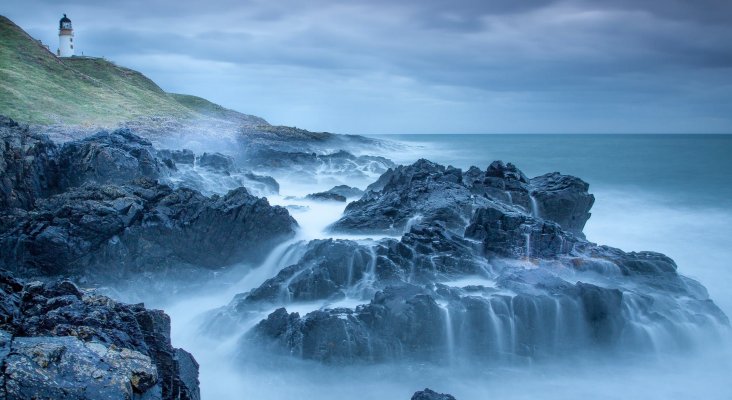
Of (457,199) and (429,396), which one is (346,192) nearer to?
(457,199)

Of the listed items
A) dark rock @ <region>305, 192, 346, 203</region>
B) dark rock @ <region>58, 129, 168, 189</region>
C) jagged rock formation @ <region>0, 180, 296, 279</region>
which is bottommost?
jagged rock formation @ <region>0, 180, 296, 279</region>

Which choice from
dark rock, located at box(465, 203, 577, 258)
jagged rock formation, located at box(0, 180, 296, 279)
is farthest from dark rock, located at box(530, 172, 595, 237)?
jagged rock formation, located at box(0, 180, 296, 279)

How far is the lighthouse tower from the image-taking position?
69562 millimetres

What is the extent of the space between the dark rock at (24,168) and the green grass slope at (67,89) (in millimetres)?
19638

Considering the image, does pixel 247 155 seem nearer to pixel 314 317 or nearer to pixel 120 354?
pixel 314 317

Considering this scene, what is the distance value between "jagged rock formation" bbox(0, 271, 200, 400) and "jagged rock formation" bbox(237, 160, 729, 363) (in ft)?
20.1

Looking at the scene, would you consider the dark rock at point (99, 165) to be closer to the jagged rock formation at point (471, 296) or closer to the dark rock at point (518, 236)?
the jagged rock formation at point (471, 296)

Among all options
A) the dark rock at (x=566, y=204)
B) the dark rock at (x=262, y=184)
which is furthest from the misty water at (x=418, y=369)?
the dark rock at (x=262, y=184)

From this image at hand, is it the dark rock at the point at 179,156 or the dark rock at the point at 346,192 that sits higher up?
the dark rock at the point at 179,156

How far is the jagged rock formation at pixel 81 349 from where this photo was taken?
5531 millimetres

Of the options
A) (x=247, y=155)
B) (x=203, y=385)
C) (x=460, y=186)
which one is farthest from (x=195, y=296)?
(x=247, y=155)

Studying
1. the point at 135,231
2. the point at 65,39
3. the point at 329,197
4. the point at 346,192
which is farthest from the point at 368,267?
the point at 65,39

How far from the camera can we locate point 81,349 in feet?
19.8

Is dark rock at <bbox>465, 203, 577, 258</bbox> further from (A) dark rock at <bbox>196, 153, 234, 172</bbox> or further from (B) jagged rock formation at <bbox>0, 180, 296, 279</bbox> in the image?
(A) dark rock at <bbox>196, 153, 234, 172</bbox>
